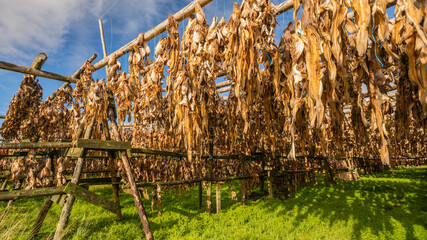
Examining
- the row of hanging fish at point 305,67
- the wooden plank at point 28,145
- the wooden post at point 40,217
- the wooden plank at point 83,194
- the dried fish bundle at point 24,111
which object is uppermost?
the dried fish bundle at point 24,111

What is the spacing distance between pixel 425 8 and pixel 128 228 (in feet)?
15.4

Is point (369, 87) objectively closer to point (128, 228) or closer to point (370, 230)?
point (370, 230)

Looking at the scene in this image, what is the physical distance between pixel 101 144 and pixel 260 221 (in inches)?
133

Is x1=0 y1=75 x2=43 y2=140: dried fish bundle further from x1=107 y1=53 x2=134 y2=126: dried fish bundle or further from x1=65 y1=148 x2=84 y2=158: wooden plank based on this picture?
x1=65 y1=148 x2=84 y2=158: wooden plank

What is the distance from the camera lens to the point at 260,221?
4.42 meters

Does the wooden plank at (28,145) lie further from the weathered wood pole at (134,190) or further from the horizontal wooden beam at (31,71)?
the horizontal wooden beam at (31,71)

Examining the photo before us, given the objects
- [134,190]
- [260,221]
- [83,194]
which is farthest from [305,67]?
[260,221]

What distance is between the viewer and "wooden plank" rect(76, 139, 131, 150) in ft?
9.87

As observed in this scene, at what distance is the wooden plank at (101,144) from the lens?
3010mm

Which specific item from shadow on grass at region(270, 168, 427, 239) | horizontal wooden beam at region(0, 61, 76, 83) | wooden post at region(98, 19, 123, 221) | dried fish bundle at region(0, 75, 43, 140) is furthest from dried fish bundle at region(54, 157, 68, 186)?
shadow on grass at region(270, 168, 427, 239)

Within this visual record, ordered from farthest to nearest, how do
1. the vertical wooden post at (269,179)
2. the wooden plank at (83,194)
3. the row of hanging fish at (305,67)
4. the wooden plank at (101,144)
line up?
1. the vertical wooden post at (269,179)
2. the wooden plank at (101,144)
3. the wooden plank at (83,194)
4. the row of hanging fish at (305,67)


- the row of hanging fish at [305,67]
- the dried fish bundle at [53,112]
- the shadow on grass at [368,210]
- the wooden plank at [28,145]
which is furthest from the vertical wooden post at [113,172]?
the dried fish bundle at [53,112]

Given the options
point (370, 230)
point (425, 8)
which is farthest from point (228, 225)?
point (425, 8)

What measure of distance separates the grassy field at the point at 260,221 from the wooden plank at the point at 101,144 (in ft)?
5.17
